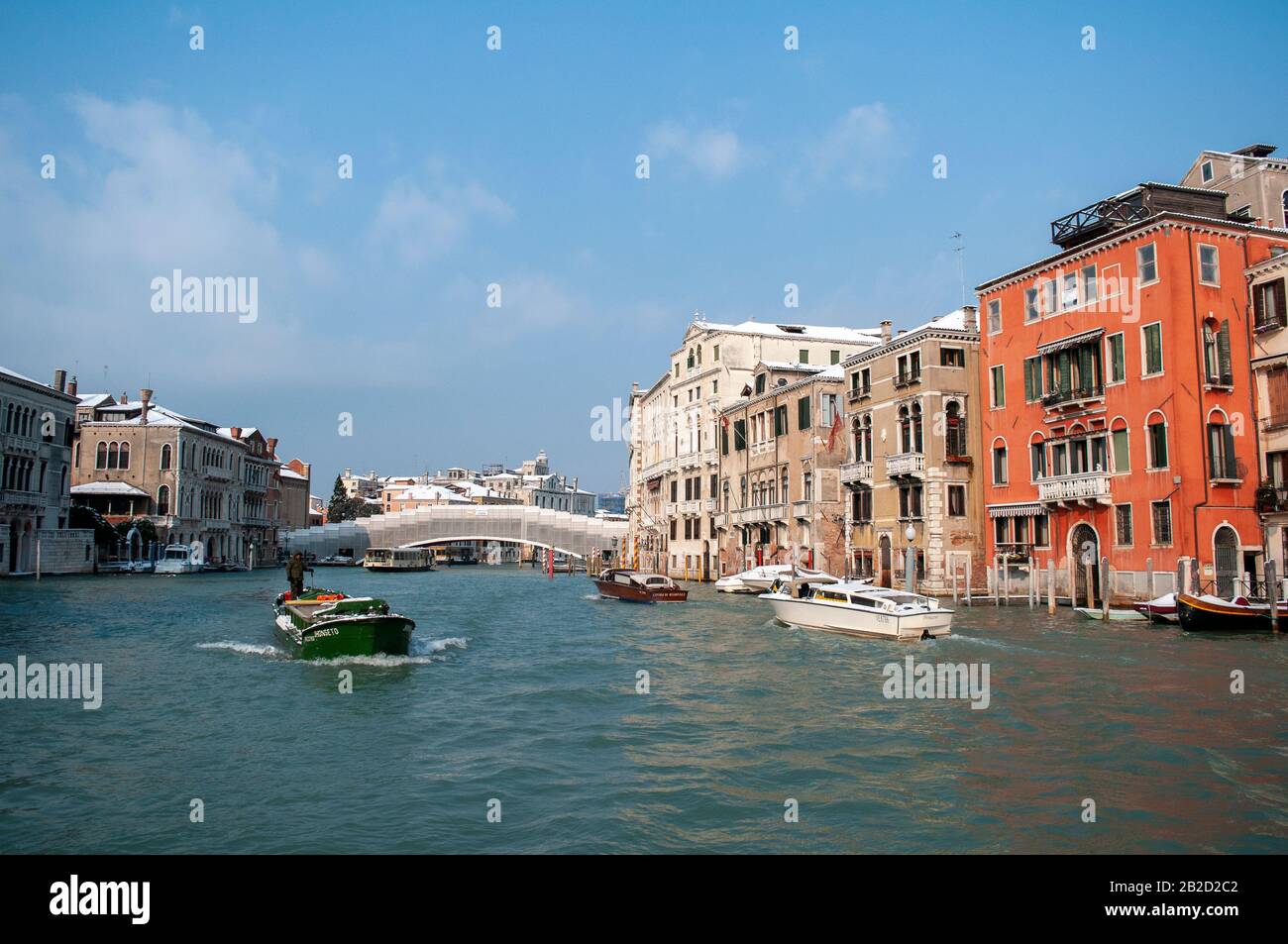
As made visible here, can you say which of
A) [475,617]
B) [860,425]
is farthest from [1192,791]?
[860,425]

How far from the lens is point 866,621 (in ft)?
70.3

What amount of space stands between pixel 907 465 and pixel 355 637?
72.4 feet

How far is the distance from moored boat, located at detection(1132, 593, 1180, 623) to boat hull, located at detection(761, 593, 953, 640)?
5.66m

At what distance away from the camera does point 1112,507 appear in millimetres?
25719

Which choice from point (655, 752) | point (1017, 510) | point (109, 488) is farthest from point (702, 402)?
point (655, 752)

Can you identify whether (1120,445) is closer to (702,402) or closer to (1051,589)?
(1051,589)

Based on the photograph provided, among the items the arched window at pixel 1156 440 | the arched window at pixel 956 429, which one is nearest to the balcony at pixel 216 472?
the arched window at pixel 956 429

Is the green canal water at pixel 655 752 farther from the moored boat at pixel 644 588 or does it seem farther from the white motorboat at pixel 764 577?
the white motorboat at pixel 764 577

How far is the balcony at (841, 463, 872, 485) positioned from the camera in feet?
117

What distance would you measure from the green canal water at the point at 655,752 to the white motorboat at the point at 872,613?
119 centimetres

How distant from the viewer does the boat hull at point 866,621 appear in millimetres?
20500

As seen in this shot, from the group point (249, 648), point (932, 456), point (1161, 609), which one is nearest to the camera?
point (249, 648)
